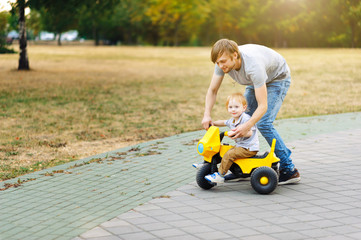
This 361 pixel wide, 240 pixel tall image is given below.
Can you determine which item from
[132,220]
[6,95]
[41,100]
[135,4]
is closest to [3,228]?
[132,220]

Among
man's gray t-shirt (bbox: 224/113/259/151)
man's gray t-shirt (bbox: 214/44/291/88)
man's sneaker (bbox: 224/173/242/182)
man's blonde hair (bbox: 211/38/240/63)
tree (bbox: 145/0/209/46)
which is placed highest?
tree (bbox: 145/0/209/46)

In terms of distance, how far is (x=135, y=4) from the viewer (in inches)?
3280

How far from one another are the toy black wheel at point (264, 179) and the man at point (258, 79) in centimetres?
38

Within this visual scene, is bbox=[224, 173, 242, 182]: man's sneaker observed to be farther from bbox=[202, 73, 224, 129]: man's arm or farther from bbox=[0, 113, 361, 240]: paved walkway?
bbox=[202, 73, 224, 129]: man's arm

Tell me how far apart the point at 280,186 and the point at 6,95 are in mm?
11849

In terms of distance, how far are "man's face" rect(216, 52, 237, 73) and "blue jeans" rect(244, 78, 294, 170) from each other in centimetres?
67

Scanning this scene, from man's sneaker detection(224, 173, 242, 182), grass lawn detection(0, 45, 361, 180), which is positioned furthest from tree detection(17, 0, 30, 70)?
man's sneaker detection(224, 173, 242, 182)

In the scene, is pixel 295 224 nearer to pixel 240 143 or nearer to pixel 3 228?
pixel 240 143

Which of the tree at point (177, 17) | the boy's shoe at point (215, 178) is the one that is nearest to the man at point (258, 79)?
the boy's shoe at point (215, 178)

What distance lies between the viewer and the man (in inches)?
187

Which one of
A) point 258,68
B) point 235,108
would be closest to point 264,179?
point 235,108

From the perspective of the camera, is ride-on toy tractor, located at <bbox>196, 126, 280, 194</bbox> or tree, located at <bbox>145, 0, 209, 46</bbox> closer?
ride-on toy tractor, located at <bbox>196, 126, 280, 194</bbox>

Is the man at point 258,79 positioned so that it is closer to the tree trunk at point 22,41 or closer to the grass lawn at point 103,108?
the grass lawn at point 103,108

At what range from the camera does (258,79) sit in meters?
4.74
